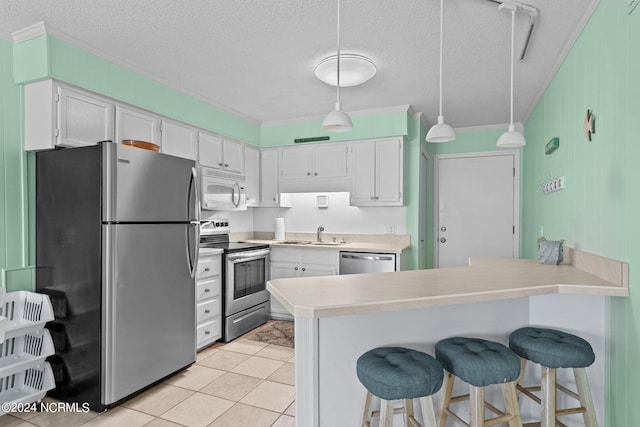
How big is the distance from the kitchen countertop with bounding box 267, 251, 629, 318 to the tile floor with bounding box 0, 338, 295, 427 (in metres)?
1.13

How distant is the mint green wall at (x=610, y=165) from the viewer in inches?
61.6

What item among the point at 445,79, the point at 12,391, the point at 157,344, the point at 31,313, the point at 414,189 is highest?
the point at 445,79

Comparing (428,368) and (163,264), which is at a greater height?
(163,264)

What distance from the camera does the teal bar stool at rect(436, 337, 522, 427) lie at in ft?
4.72

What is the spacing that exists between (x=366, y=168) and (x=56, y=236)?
9.88 ft

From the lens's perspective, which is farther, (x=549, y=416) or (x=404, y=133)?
(x=404, y=133)

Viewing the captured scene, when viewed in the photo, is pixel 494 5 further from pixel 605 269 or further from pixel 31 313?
pixel 31 313

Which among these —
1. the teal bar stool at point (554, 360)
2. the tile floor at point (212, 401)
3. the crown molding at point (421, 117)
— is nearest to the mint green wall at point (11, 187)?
the tile floor at point (212, 401)

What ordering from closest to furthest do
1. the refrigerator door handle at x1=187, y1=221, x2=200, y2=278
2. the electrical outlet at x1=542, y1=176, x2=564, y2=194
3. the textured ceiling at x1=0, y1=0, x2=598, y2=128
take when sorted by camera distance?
the textured ceiling at x1=0, y1=0, x2=598, y2=128 < the electrical outlet at x1=542, y1=176, x2=564, y2=194 < the refrigerator door handle at x1=187, y1=221, x2=200, y2=278

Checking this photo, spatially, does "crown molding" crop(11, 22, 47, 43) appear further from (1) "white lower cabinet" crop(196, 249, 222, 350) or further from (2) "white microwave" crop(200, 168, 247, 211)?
(1) "white lower cabinet" crop(196, 249, 222, 350)

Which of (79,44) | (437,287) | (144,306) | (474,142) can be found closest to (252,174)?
(79,44)

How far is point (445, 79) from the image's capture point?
3.15 meters

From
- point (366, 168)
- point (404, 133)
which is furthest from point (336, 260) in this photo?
point (404, 133)

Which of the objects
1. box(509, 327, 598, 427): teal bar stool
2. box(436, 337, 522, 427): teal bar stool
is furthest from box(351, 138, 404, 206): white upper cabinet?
box(436, 337, 522, 427): teal bar stool
